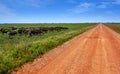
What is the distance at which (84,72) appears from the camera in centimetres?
800

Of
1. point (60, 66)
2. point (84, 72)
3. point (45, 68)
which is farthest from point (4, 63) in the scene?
point (84, 72)

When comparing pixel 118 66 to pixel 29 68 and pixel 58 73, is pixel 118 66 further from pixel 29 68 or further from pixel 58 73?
pixel 29 68

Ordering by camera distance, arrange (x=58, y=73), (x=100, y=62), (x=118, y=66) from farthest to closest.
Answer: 1. (x=100, y=62)
2. (x=118, y=66)
3. (x=58, y=73)

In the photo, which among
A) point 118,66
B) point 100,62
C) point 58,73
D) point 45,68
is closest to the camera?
point 58,73

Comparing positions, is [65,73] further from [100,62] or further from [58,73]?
[100,62]

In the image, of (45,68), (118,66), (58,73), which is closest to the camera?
(58,73)

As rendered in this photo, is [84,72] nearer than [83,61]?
Yes

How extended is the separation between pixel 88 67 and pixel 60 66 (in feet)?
4.14

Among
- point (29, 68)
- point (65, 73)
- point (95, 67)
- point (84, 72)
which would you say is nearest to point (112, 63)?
point (95, 67)

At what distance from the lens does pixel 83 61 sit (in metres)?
10.2

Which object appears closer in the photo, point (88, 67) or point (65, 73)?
point (65, 73)

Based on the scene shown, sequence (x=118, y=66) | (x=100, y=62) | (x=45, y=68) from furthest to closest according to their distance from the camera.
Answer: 1. (x=100, y=62)
2. (x=118, y=66)
3. (x=45, y=68)

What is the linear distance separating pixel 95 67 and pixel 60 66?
5.16ft

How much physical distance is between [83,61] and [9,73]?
392 centimetres
